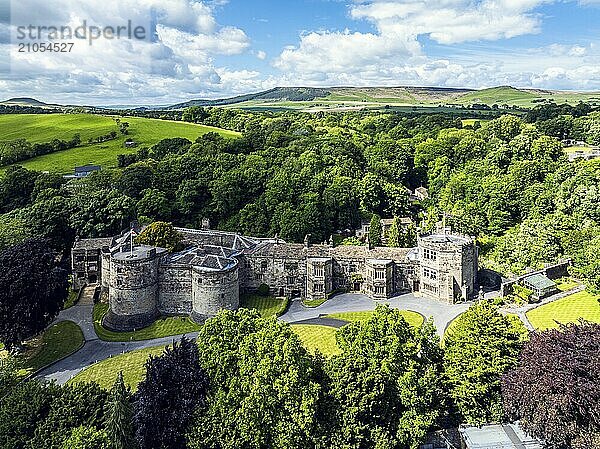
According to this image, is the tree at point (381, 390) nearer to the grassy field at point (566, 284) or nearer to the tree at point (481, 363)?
the tree at point (481, 363)

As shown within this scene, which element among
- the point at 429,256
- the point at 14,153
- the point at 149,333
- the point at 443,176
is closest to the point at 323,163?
the point at 443,176

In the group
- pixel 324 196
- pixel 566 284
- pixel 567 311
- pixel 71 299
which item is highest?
pixel 324 196

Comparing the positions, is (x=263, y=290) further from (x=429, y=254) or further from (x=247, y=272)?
(x=429, y=254)

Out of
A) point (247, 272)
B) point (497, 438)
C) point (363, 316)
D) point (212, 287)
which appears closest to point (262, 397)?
point (497, 438)

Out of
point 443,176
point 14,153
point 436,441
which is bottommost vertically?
point 436,441

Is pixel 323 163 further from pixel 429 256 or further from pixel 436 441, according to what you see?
pixel 436 441

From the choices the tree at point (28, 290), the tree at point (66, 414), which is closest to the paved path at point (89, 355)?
the tree at point (28, 290)

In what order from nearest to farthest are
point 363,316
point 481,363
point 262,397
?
1. point 262,397
2. point 481,363
3. point 363,316

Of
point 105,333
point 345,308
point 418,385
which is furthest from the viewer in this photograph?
point 345,308

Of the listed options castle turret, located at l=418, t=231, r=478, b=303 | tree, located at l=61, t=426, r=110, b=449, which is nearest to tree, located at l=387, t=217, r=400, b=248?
castle turret, located at l=418, t=231, r=478, b=303
